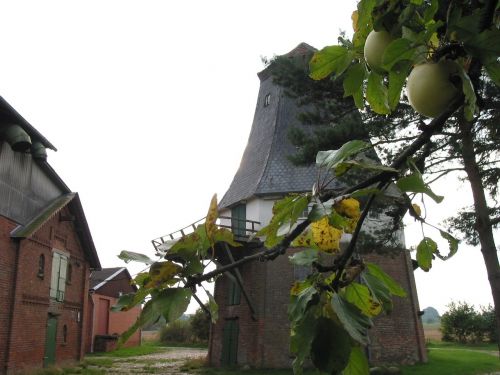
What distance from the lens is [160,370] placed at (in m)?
18.9

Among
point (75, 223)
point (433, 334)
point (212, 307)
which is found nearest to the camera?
point (212, 307)

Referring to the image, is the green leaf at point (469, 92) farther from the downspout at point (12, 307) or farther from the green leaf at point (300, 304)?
the downspout at point (12, 307)

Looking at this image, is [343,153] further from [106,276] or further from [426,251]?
[106,276]

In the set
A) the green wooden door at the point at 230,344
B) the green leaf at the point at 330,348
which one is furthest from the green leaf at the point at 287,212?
the green wooden door at the point at 230,344

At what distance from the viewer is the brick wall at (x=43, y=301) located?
51.9 ft

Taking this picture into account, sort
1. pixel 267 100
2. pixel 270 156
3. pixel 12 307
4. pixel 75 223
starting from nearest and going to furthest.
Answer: pixel 12 307
pixel 75 223
pixel 270 156
pixel 267 100

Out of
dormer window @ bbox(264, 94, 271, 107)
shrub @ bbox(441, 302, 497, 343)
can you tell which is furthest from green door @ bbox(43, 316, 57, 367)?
shrub @ bbox(441, 302, 497, 343)

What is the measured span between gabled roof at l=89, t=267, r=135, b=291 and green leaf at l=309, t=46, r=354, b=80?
35.5 meters

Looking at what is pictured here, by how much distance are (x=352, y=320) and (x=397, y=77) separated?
0.48 m

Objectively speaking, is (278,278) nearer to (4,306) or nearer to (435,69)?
(4,306)

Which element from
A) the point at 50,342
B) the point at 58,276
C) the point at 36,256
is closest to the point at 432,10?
the point at 36,256

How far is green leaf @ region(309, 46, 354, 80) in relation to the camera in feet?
3.85

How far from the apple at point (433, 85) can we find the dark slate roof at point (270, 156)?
715 inches

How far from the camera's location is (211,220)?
983mm
